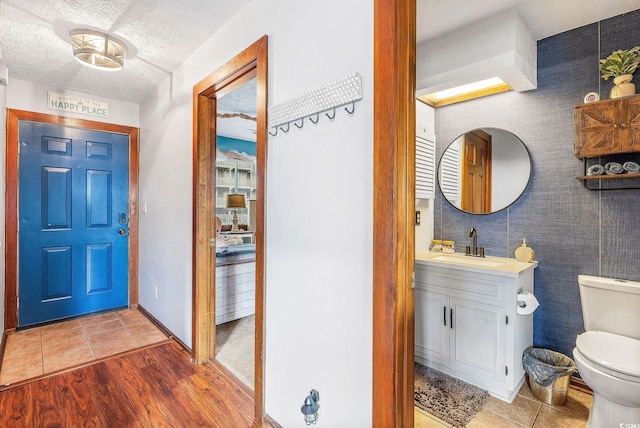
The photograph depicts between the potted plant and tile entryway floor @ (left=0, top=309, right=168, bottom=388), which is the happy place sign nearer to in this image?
tile entryway floor @ (left=0, top=309, right=168, bottom=388)

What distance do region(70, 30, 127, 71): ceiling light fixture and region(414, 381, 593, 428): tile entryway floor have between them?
3.09m

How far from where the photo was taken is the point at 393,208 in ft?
3.59

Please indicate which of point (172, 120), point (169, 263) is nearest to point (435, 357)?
point (169, 263)

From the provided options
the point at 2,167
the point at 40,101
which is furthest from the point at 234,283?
the point at 40,101

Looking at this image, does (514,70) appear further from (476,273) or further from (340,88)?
(340,88)

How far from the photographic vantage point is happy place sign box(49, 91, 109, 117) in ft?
10.2

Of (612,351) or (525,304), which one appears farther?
(525,304)

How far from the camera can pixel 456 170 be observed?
2781 mm

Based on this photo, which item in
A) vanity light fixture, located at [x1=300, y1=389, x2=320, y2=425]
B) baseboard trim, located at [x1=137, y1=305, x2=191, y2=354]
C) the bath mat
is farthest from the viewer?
baseboard trim, located at [x1=137, y1=305, x2=191, y2=354]

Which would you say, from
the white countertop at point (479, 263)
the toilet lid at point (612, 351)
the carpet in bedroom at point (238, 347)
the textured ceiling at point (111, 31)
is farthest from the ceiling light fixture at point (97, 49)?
the toilet lid at point (612, 351)

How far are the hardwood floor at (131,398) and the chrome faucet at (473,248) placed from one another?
1.96 meters

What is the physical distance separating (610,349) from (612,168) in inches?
42.6

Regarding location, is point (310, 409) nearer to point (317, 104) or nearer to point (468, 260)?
point (317, 104)

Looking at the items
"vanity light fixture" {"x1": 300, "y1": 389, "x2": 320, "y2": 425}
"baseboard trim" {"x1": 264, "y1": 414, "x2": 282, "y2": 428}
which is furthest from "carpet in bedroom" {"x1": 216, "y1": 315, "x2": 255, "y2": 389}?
"vanity light fixture" {"x1": 300, "y1": 389, "x2": 320, "y2": 425}
